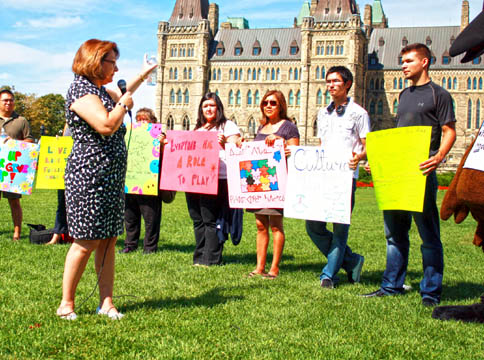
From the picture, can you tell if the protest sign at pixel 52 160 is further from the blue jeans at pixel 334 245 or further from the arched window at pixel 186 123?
the arched window at pixel 186 123

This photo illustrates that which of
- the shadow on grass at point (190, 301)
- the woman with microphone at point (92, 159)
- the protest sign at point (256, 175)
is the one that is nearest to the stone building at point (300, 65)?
the protest sign at point (256, 175)

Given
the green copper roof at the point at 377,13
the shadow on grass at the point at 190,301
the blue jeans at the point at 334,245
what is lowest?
the shadow on grass at the point at 190,301

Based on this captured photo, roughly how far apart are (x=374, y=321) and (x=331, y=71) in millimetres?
2475

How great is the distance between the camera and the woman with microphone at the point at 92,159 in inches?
148

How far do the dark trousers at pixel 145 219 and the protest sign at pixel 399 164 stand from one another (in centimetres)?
320

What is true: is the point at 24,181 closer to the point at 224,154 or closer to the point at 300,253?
the point at 224,154

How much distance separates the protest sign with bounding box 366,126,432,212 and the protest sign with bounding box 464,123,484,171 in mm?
841

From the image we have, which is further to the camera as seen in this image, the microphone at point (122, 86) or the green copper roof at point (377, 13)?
the green copper roof at point (377, 13)

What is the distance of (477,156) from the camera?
141 inches

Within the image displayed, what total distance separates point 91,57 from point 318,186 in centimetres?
266

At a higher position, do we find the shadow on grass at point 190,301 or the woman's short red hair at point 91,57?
the woman's short red hair at point 91,57

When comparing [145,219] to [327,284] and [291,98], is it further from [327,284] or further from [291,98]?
[291,98]

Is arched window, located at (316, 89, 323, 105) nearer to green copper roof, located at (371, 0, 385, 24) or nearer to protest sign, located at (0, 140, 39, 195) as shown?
green copper roof, located at (371, 0, 385, 24)

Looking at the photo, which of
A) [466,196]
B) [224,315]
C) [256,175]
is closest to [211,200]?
[256,175]
